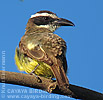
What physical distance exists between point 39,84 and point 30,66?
94 centimetres

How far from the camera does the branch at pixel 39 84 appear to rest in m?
3.50

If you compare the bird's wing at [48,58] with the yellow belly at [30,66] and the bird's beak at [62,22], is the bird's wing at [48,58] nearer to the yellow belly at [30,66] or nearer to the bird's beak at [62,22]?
the yellow belly at [30,66]

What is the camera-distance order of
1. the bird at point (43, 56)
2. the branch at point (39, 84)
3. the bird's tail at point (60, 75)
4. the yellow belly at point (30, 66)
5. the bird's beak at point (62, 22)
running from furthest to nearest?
the bird's beak at point (62, 22) < the yellow belly at point (30, 66) < the bird at point (43, 56) < the bird's tail at point (60, 75) < the branch at point (39, 84)

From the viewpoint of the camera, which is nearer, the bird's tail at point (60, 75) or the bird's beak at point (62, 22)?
the bird's tail at point (60, 75)

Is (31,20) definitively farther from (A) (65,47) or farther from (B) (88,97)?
(B) (88,97)

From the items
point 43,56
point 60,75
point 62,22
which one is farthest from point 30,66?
point 62,22

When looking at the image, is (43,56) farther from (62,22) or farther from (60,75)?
(62,22)

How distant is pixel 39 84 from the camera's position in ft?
12.2

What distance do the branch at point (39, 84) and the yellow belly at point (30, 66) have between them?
565 millimetres

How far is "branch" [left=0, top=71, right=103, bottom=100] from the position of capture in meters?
3.50

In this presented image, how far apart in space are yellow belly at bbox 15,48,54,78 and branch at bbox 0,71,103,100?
565 millimetres

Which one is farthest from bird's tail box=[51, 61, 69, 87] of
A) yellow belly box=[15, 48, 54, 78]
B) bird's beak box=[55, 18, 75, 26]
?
bird's beak box=[55, 18, 75, 26]

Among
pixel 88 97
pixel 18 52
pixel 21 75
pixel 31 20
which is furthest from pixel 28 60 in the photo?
pixel 31 20

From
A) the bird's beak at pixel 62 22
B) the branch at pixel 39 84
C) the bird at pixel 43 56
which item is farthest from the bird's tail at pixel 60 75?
the bird's beak at pixel 62 22
